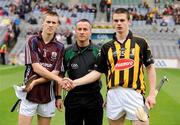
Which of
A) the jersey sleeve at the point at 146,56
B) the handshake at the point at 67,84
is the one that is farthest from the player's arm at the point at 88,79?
the jersey sleeve at the point at 146,56

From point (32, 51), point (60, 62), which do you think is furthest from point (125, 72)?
point (32, 51)

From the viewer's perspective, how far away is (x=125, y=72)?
6.41m

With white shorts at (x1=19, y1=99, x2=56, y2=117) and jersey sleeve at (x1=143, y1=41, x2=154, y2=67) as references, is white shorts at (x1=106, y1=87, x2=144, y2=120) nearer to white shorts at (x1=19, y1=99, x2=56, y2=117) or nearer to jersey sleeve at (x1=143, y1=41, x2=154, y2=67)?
jersey sleeve at (x1=143, y1=41, x2=154, y2=67)

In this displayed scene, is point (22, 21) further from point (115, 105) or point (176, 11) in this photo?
point (115, 105)

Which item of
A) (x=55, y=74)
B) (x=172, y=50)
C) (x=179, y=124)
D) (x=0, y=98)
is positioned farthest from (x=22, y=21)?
(x=55, y=74)

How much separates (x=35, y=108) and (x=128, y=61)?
156cm

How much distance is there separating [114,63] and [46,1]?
36.4 metres

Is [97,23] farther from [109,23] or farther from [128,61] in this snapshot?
[128,61]

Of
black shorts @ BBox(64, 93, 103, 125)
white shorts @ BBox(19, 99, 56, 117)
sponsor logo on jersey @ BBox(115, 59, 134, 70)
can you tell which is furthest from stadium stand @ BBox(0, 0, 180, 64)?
sponsor logo on jersey @ BBox(115, 59, 134, 70)

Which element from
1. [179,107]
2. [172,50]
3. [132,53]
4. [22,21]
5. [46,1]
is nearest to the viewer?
[132,53]

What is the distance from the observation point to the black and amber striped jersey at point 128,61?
6414 mm

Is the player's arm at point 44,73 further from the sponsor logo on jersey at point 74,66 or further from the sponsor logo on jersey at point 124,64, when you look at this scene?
the sponsor logo on jersey at point 124,64

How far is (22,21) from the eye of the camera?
38.2 metres

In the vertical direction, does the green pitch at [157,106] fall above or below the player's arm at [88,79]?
below
